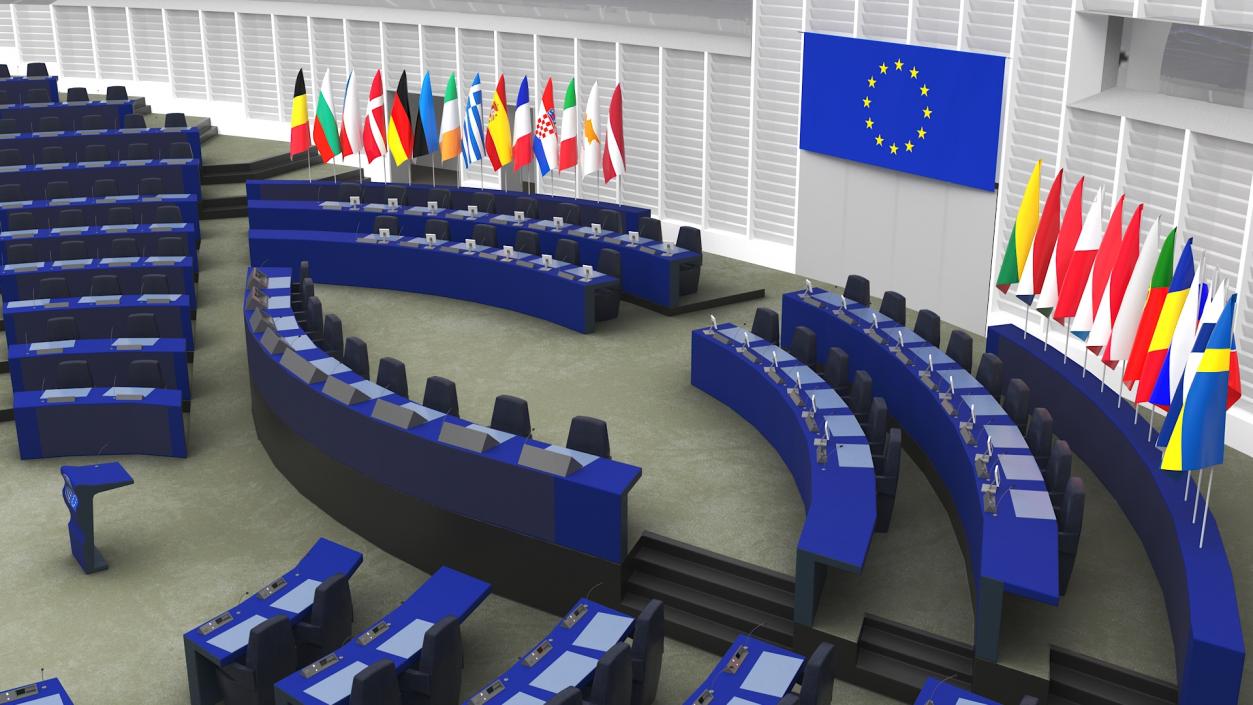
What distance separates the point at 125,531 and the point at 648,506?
17.4 ft

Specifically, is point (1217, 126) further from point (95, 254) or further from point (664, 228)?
point (95, 254)

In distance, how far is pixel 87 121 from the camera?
2452cm

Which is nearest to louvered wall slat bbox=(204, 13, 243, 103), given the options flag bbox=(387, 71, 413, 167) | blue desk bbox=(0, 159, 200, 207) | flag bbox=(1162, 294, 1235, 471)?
blue desk bbox=(0, 159, 200, 207)

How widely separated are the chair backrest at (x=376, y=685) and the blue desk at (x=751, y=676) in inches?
83.2

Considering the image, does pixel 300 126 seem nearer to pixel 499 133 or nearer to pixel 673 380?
pixel 499 133

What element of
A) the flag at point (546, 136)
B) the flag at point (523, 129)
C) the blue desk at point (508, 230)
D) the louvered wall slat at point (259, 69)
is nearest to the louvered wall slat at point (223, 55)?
the louvered wall slat at point (259, 69)

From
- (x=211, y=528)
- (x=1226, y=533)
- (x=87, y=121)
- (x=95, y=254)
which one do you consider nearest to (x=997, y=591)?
(x=1226, y=533)

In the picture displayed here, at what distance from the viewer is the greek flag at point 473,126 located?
20312mm

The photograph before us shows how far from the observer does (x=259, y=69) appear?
2642 centimetres

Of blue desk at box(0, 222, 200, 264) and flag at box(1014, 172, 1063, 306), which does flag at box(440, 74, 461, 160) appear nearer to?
blue desk at box(0, 222, 200, 264)

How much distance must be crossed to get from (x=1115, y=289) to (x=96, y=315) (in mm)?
12096

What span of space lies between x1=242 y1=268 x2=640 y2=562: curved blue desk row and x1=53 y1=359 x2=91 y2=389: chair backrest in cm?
273

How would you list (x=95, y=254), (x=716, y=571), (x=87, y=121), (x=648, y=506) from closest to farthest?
1. (x=716, y=571)
2. (x=648, y=506)
3. (x=95, y=254)
4. (x=87, y=121)

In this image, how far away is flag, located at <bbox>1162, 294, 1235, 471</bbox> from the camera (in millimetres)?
10148
